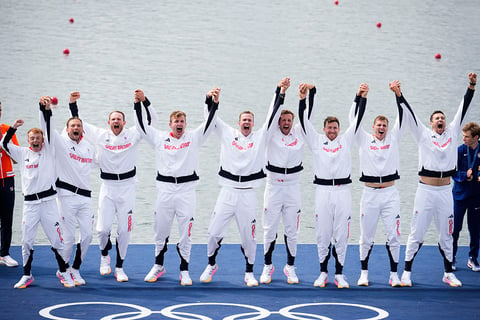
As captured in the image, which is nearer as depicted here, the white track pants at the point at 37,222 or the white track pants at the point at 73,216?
the white track pants at the point at 37,222

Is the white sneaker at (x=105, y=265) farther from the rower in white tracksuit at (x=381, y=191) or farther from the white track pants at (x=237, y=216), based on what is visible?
the rower in white tracksuit at (x=381, y=191)

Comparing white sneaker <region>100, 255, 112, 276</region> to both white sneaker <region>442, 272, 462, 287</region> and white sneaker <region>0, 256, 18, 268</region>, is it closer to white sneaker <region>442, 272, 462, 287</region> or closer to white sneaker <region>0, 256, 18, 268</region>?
white sneaker <region>0, 256, 18, 268</region>

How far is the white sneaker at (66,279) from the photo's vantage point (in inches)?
327

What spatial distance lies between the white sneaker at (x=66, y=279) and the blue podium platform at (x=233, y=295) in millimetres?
68

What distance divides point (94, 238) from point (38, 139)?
272cm

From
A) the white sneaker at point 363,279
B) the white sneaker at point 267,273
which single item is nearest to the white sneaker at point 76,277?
the white sneaker at point 267,273

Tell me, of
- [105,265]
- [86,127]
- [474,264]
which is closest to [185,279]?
[105,265]

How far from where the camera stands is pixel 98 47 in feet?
62.8

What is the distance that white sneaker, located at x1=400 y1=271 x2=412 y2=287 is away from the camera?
8.43 metres

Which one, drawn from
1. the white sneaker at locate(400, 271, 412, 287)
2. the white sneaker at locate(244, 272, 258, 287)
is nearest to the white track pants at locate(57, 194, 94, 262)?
the white sneaker at locate(244, 272, 258, 287)

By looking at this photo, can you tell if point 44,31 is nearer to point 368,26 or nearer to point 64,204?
point 368,26

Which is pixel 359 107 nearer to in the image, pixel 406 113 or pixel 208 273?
pixel 406 113

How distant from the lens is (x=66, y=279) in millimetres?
8352

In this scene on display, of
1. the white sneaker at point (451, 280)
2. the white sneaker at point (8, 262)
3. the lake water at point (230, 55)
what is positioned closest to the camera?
the white sneaker at point (451, 280)
